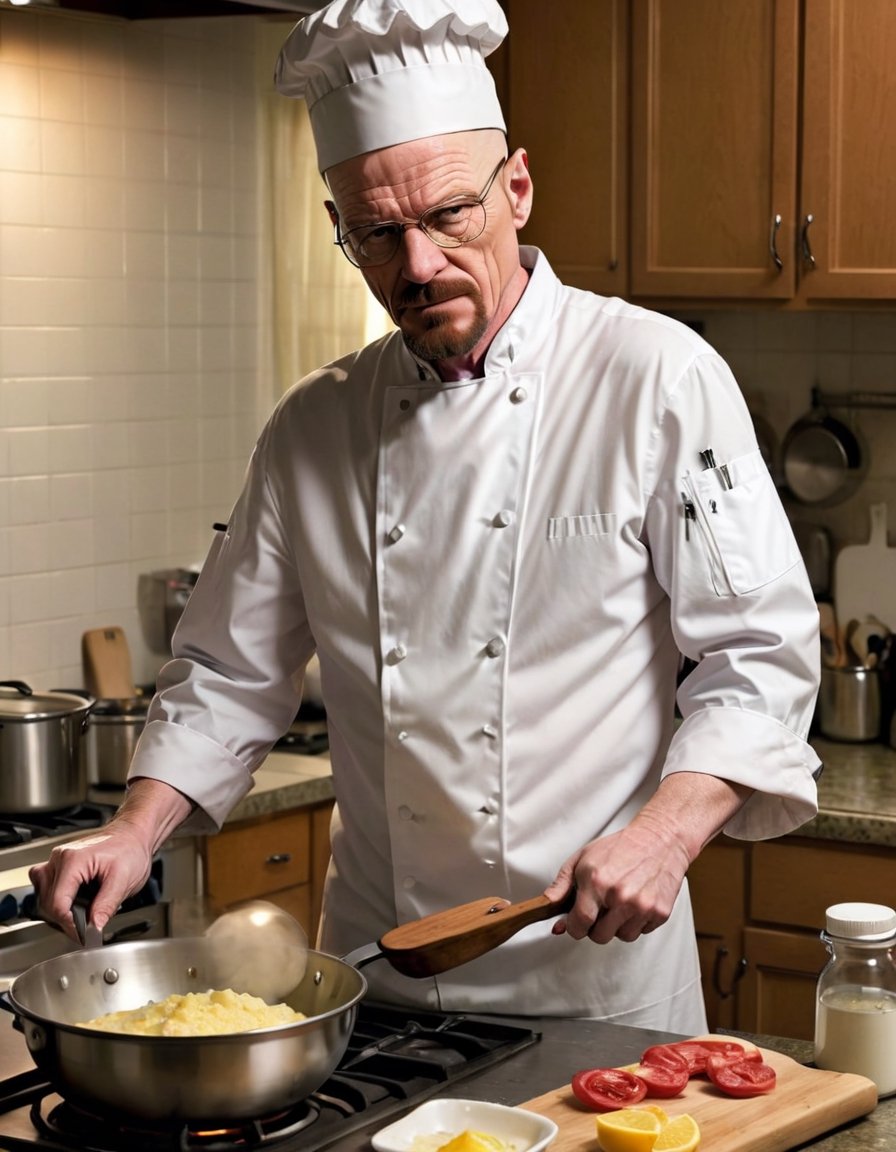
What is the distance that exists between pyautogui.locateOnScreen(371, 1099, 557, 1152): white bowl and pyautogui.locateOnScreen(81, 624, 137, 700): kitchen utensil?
7.19 ft

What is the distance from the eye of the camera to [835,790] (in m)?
2.98

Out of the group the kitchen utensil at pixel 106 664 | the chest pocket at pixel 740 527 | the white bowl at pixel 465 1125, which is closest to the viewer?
the white bowl at pixel 465 1125

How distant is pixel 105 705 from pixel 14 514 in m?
0.43

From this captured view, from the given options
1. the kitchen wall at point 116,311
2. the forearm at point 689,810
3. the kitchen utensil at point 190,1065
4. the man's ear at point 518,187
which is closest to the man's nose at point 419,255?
the man's ear at point 518,187

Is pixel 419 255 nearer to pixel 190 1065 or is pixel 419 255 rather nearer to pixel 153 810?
pixel 153 810

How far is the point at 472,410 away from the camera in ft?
5.81

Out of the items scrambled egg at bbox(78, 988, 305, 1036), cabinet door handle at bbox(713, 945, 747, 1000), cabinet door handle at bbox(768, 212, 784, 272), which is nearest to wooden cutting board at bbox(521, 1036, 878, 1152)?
scrambled egg at bbox(78, 988, 305, 1036)

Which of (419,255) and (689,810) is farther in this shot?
(419,255)

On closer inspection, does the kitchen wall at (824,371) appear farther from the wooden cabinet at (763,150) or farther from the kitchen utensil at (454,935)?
the kitchen utensil at (454,935)

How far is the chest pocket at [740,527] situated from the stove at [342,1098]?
46cm

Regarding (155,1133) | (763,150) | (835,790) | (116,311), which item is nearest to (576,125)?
(763,150)

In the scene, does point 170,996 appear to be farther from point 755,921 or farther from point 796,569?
point 755,921

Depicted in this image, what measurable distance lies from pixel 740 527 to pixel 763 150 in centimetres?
175

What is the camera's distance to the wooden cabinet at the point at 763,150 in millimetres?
3068
